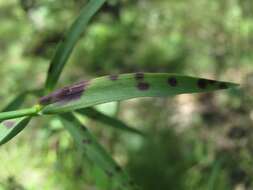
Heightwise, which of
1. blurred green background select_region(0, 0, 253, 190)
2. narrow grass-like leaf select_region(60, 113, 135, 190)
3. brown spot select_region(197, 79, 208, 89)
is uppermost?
blurred green background select_region(0, 0, 253, 190)

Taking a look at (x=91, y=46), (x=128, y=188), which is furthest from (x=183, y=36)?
(x=128, y=188)

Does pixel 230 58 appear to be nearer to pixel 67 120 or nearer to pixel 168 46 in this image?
pixel 168 46

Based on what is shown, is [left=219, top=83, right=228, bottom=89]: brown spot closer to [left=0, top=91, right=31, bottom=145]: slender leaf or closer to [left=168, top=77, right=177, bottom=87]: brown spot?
[left=168, top=77, right=177, bottom=87]: brown spot

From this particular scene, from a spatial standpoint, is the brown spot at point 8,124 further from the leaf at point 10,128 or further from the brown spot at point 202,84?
the brown spot at point 202,84

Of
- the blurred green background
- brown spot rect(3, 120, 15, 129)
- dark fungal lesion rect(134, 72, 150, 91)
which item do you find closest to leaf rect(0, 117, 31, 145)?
brown spot rect(3, 120, 15, 129)

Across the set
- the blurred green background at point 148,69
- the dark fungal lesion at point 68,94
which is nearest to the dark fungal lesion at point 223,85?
the dark fungal lesion at point 68,94

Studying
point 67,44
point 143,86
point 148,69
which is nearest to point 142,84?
point 143,86
